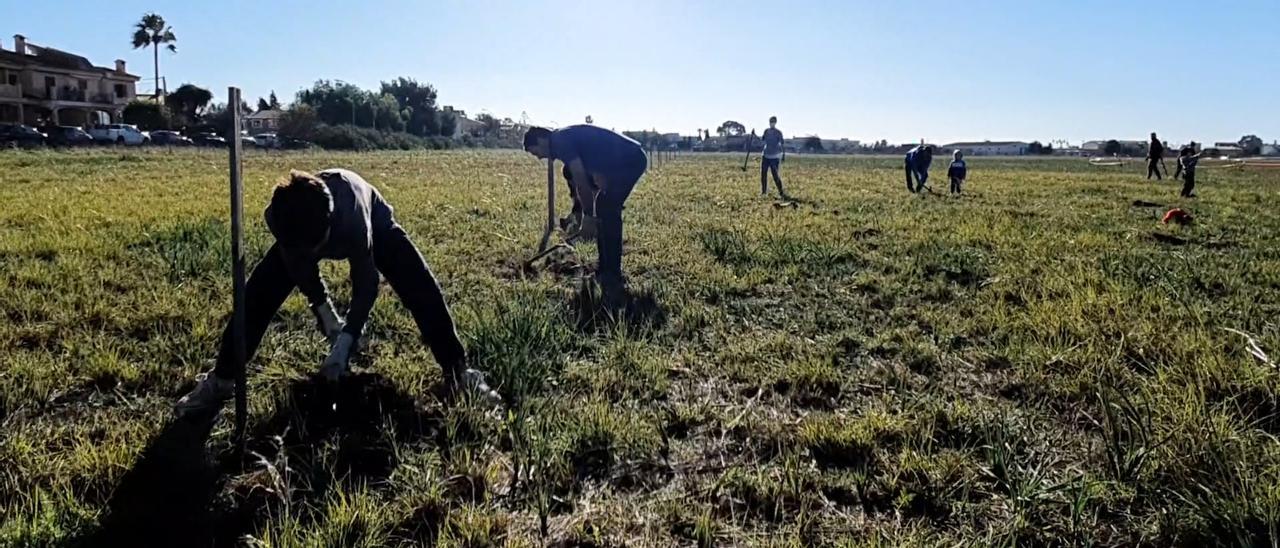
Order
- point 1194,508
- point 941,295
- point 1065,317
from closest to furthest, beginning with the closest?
point 1194,508 → point 1065,317 → point 941,295

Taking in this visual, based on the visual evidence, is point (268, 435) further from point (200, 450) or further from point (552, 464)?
point (552, 464)

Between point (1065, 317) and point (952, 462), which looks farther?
point (1065, 317)

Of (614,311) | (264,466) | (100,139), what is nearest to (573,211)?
(614,311)

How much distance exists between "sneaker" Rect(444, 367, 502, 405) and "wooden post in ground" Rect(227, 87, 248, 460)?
836mm

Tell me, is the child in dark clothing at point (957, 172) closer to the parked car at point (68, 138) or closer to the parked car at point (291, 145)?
the parked car at point (68, 138)

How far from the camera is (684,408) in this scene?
3447mm

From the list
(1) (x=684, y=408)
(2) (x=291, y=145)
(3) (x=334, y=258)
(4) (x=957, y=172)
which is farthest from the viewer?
(2) (x=291, y=145)

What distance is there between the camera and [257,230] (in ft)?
26.4

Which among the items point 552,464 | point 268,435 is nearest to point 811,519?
point 552,464

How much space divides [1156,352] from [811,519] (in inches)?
104

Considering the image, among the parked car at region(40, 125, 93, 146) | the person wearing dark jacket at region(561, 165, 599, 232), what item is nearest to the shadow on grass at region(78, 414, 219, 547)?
the person wearing dark jacket at region(561, 165, 599, 232)

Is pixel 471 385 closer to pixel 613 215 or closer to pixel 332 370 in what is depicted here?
pixel 332 370

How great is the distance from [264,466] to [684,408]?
1.68m

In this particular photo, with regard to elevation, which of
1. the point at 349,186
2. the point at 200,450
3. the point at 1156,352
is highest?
the point at 349,186
